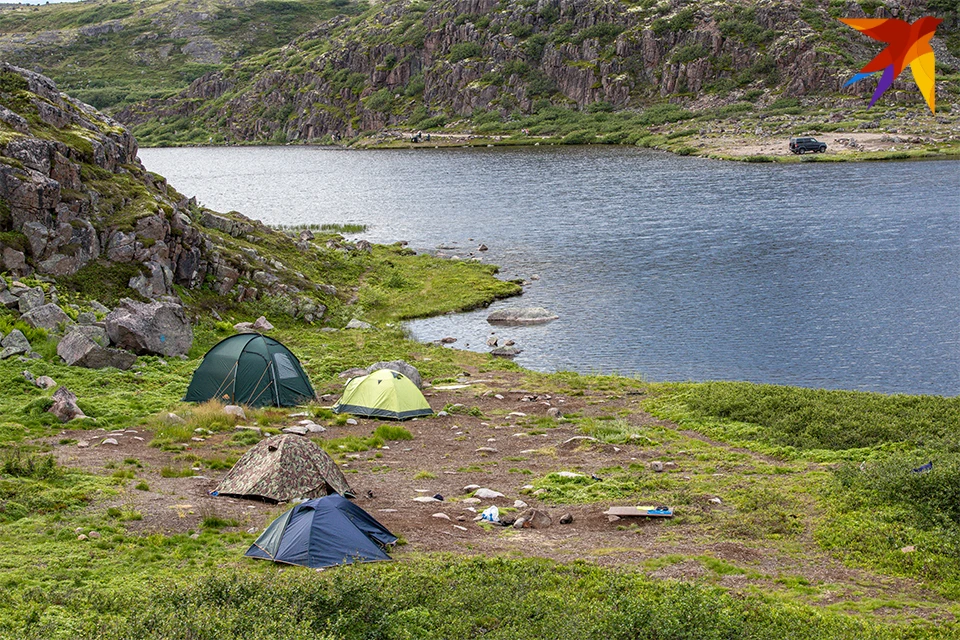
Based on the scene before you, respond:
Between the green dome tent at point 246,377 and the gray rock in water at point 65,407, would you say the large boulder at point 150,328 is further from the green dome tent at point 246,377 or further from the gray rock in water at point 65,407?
the gray rock in water at point 65,407

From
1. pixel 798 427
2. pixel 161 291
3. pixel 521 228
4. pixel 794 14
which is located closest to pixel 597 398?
pixel 798 427

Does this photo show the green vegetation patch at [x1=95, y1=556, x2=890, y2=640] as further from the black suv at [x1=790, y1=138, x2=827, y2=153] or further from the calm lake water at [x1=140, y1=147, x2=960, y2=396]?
the black suv at [x1=790, y1=138, x2=827, y2=153]

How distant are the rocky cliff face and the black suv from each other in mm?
88813

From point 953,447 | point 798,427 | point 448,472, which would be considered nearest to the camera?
point 953,447

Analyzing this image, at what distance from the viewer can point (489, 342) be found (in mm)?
47281

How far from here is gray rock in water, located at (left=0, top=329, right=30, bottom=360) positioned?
3167cm

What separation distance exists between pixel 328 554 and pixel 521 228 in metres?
67.4

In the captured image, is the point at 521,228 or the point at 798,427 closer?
the point at 798,427

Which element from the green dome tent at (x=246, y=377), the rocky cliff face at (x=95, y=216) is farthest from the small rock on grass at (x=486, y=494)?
the rocky cliff face at (x=95, y=216)

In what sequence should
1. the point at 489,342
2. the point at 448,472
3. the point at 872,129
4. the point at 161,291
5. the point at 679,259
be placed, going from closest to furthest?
the point at 448,472
the point at 161,291
the point at 489,342
the point at 679,259
the point at 872,129

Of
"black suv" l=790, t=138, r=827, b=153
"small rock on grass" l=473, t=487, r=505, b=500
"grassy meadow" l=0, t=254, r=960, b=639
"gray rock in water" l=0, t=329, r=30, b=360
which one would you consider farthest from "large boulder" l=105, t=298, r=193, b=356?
"black suv" l=790, t=138, r=827, b=153

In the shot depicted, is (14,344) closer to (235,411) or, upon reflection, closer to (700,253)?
(235,411)

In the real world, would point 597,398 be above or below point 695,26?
below

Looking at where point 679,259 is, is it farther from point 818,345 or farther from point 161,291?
point 161,291
